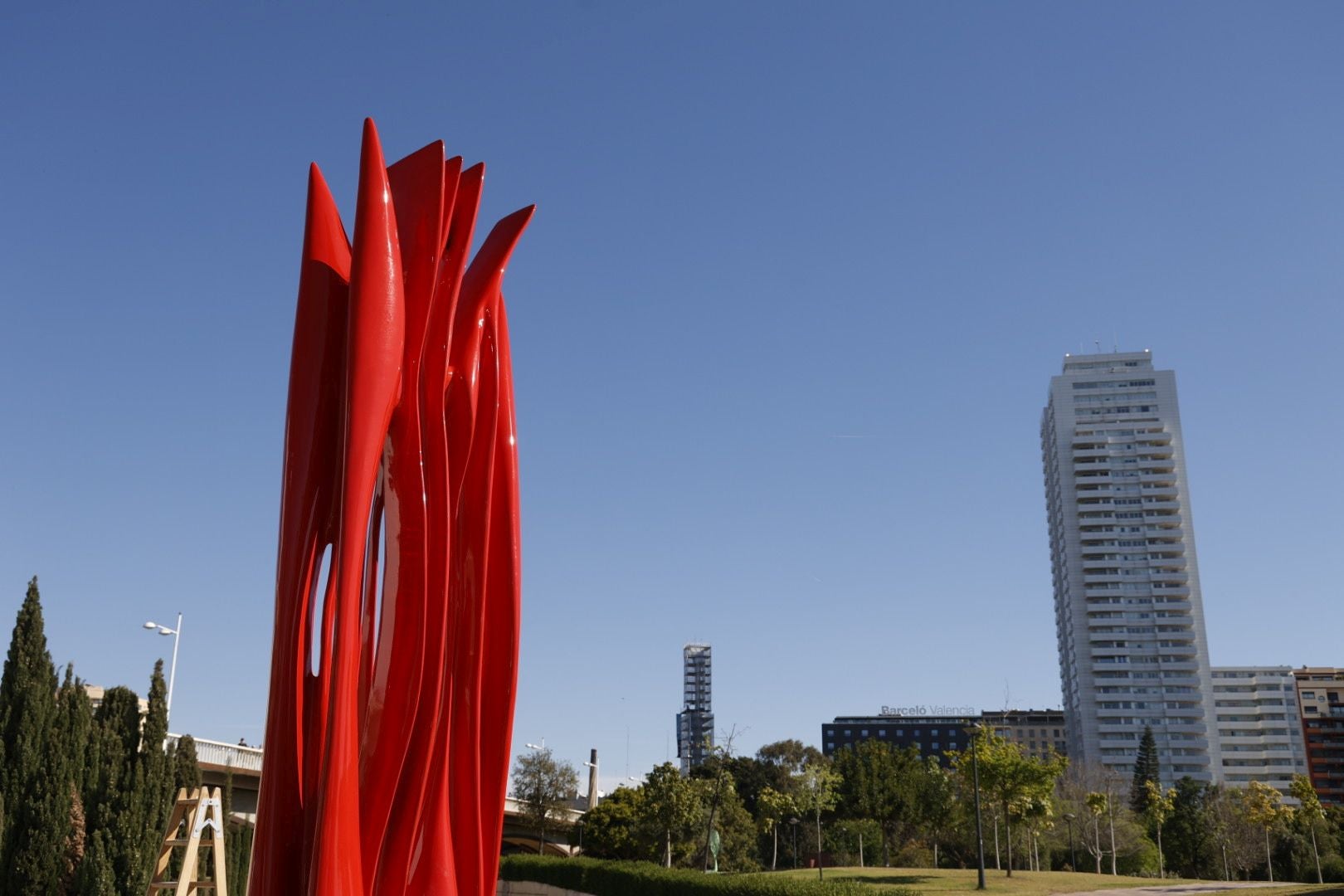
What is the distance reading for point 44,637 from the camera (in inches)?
657

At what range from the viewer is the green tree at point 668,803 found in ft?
117

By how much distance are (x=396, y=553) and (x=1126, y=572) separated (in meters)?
99.5

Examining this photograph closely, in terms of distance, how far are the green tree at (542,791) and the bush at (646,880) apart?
1156 cm

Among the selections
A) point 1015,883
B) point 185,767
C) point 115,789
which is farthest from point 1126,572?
point 115,789

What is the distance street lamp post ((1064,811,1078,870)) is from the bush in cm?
2417

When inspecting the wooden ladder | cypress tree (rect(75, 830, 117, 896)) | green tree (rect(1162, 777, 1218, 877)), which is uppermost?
the wooden ladder

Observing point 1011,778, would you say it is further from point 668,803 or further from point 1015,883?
point 668,803

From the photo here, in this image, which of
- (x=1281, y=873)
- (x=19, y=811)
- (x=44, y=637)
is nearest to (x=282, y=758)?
(x=19, y=811)

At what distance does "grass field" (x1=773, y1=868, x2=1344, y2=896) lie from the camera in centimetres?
2595

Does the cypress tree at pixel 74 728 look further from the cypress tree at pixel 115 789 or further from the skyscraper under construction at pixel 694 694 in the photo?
the skyscraper under construction at pixel 694 694

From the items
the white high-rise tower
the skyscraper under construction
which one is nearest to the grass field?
the white high-rise tower

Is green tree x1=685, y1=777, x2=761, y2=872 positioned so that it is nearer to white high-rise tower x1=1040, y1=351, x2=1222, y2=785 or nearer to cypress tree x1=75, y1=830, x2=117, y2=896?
cypress tree x1=75, y1=830, x2=117, y2=896

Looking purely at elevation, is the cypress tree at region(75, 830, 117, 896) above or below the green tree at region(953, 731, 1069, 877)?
below

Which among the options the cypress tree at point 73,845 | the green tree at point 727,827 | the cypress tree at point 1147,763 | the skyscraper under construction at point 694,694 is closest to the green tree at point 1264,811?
the green tree at point 727,827
